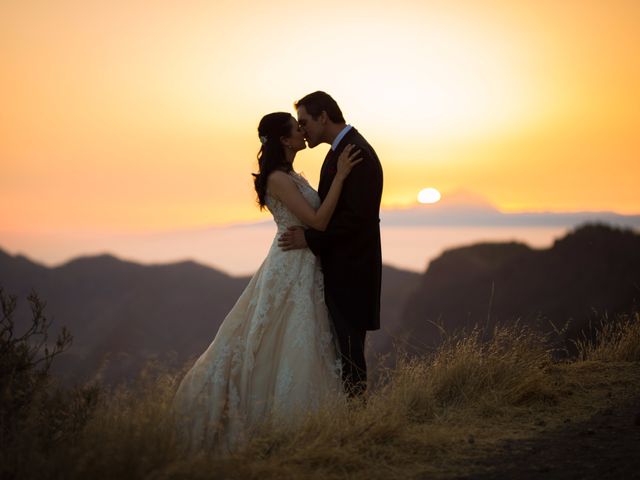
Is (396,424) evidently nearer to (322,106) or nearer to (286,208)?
(286,208)

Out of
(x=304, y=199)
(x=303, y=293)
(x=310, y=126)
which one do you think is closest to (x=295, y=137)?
(x=310, y=126)

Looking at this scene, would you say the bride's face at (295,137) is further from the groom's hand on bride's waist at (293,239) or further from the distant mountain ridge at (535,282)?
the distant mountain ridge at (535,282)

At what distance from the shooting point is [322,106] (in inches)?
253

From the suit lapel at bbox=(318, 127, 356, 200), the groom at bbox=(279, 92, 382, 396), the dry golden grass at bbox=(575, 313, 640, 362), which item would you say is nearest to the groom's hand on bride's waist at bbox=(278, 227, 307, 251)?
the groom at bbox=(279, 92, 382, 396)

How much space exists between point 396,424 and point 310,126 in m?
2.31

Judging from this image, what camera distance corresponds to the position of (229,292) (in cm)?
10750

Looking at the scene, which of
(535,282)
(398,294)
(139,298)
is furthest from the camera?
(139,298)

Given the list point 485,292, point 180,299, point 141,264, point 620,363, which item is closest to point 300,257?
point 620,363

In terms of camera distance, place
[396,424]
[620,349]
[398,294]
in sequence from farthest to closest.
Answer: [398,294] < [620,349] < [396,424]

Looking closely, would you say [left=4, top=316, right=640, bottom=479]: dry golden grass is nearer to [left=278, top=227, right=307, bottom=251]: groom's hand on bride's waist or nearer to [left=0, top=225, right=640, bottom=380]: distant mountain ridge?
[left=0, top=225, right=640, bottom=380]: distant mountain ridge

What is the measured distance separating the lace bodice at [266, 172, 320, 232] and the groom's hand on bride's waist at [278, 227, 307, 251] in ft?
0.31

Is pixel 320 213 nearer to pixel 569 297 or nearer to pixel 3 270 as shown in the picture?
pixel 569 297

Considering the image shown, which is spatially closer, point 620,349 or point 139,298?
point 620,349

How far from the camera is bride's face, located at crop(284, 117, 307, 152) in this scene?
253 inches
